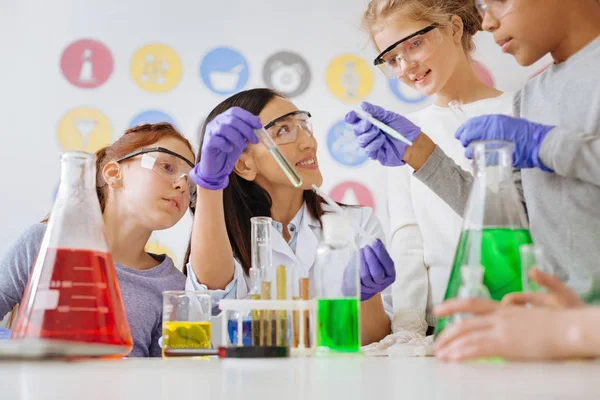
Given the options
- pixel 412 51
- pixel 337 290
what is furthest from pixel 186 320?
pixel 412 51

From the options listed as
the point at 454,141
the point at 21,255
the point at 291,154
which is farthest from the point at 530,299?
the point at 21,255

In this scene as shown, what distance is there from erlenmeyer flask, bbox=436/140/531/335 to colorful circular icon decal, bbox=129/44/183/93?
3.01 metres

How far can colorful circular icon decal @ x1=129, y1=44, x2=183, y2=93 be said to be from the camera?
11.8ft

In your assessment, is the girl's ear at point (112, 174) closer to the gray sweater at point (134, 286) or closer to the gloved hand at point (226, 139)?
the gray sweater at point (134, 286)

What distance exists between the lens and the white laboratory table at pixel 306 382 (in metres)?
0.43

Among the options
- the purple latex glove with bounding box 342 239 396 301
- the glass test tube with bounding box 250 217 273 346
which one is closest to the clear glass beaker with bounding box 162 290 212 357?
the glass test tube with bounding box 250 217 273 346

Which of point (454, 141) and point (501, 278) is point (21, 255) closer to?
point (454, 141)

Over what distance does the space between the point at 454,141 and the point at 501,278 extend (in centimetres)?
149

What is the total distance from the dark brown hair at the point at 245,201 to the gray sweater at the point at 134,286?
27 centimetres

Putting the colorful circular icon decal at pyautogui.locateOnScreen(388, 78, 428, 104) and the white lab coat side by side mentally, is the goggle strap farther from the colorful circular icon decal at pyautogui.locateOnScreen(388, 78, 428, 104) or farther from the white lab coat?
the colorful circular icon decal at pyautogui.locateOnScreen(388, 78, 428, 104)

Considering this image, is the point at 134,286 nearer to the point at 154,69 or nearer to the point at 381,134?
the point at 381,134

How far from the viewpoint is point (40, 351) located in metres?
0.65

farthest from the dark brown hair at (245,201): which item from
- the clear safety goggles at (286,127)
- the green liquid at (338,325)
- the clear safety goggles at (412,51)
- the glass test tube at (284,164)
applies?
the green liquid at (338,325)

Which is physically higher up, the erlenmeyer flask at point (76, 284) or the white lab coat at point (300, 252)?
the white lab coat at point (300, 252)
